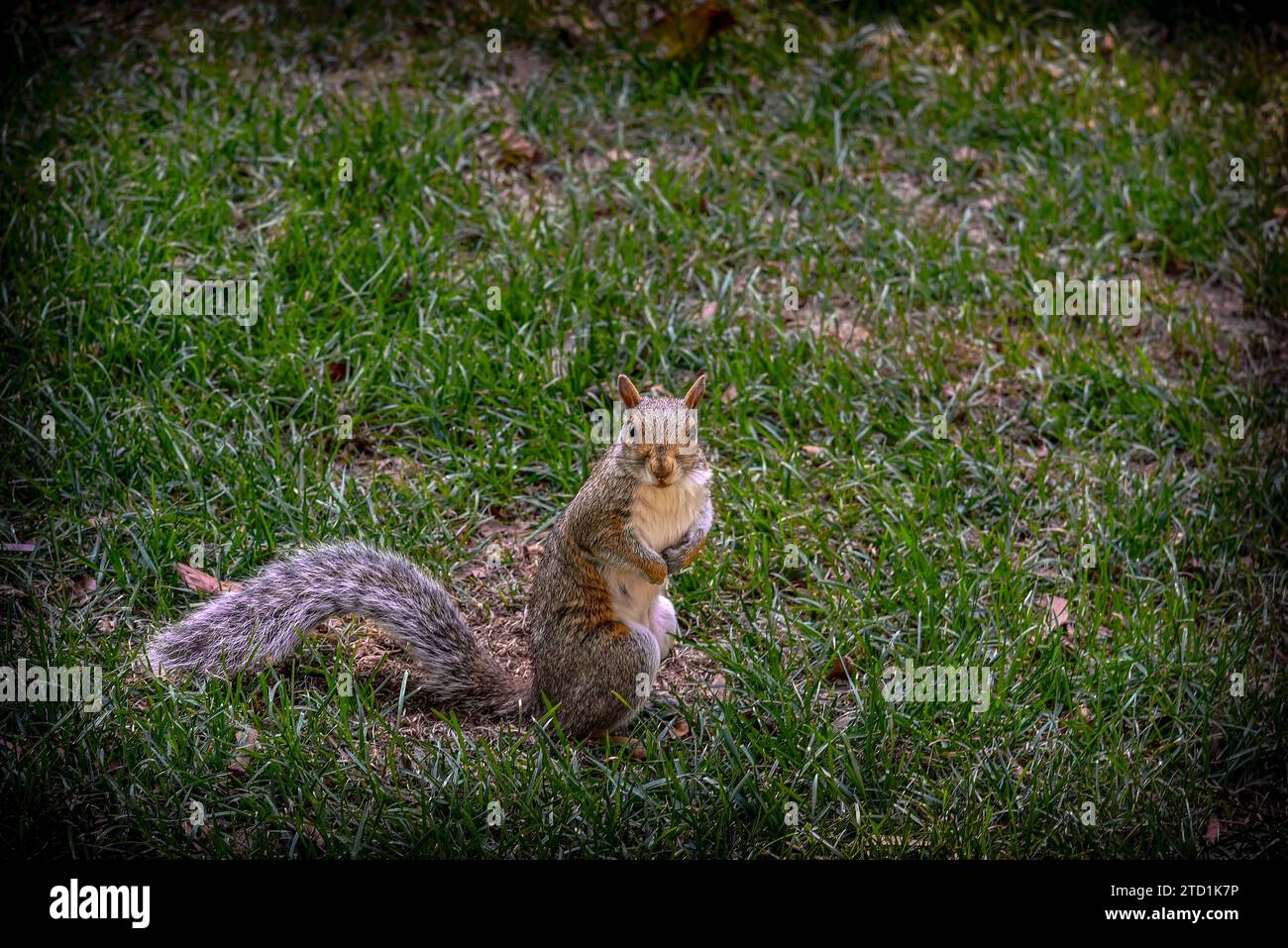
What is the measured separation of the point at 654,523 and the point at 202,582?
1.59 metres

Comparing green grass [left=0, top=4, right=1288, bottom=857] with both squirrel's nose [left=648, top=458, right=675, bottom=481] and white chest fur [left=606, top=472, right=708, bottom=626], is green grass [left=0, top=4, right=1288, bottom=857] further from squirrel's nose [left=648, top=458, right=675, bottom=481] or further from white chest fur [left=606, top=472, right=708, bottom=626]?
squirrel's nose [left=648, top=458, right=675, bottom=481]

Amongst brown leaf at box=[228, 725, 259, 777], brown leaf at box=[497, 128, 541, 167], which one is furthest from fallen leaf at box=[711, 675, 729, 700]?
brown leaf at box=[497, 128, 541, 167]

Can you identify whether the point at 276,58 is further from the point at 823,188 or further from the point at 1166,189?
the point at 1166,189

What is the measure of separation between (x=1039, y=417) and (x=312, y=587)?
297cm

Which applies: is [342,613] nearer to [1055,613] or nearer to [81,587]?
[81,587]

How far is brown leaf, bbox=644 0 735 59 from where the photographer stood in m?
7.01

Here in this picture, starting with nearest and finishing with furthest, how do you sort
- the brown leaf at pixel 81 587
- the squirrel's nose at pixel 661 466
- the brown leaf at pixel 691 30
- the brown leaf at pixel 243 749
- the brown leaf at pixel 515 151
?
1. the squirrel's nose at pixel 661 466
2. the brown leaf at pixel 243 749
3. the brown leaf at pixel 81 587
4. the brown leaf at pixel 515 151
5. the brown leaf at pixel 691 30

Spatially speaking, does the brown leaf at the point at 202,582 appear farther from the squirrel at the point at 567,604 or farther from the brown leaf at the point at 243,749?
the brown leaf at the point at 243,749

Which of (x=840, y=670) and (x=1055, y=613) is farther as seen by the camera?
(x=1055, y=613)

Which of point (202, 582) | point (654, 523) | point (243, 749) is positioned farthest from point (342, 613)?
point (654, 523)

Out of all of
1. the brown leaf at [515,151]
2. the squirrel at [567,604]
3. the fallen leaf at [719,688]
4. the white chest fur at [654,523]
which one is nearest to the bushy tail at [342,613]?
the squirrel at [567,604]

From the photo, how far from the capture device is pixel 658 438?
3.71 meters

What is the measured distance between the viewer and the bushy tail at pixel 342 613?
3.99m

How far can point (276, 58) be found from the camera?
6867 mm
